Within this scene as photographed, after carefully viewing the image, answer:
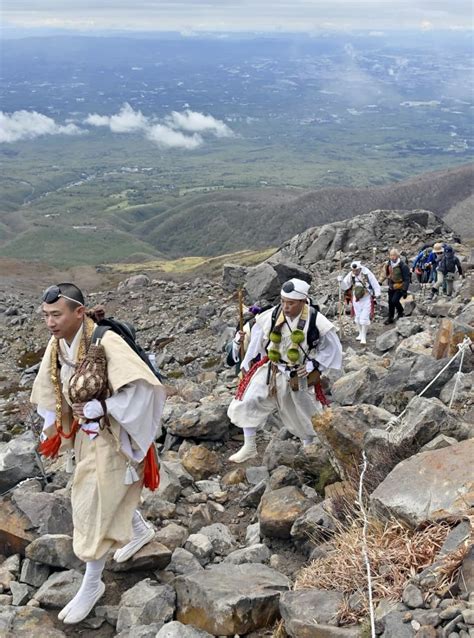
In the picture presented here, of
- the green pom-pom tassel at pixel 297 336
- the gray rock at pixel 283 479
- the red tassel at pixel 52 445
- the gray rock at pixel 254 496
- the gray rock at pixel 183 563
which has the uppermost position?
the green pom-pom tassel at pixel 297 336

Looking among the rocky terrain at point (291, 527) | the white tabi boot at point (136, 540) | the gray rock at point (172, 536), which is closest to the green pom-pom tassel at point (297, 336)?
the rocky terrain at point (291, 527)

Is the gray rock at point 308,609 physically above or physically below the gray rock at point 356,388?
above

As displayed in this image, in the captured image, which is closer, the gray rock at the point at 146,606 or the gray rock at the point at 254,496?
the gray rock at the point at 146,606

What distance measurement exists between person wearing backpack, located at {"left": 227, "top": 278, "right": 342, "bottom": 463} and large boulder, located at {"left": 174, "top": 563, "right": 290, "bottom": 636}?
343 centimetres

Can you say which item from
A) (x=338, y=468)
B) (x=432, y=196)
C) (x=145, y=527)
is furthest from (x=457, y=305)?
(x=432, y=196)

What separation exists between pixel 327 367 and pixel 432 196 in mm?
159303

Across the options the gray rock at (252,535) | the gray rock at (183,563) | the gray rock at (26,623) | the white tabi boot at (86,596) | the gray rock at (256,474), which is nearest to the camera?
the gray rock at (26,623)

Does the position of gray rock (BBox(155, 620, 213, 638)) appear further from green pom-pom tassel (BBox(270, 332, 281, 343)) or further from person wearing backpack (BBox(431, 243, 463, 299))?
person wearing backpack (BBox(431, 243, 463, 299))

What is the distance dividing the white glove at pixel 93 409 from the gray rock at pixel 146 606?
157cm

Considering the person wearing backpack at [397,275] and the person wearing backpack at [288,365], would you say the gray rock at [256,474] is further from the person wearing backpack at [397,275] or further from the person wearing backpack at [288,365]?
the person wearing backpack at [397,275]

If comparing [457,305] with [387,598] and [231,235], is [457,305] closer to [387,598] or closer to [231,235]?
[387,598]

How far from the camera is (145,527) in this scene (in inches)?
242

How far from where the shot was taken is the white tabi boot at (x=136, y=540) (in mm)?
5981

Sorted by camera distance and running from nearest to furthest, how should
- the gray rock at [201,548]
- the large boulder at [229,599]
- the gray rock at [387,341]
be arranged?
1. the large boulder at [229,599]
2. the gray rock at [201,548]
3. the gray rock at [387,341]
